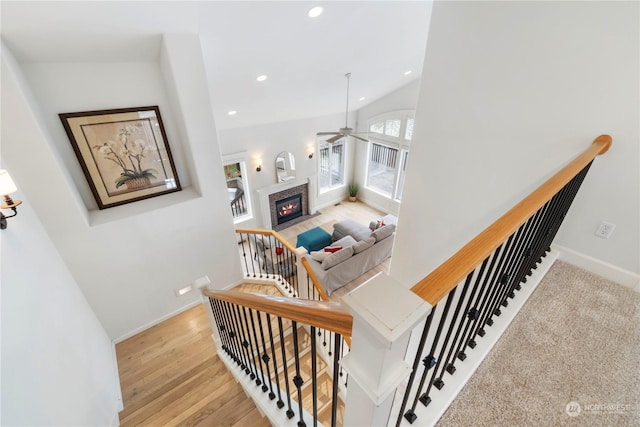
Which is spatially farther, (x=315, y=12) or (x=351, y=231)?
(x=351, y=231)

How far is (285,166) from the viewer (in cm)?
772

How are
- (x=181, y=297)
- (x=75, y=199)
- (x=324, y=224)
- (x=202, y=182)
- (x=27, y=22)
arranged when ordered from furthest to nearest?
1. (x=324, y=224)
2. (x=181, y=297)
3. (x=202, y=182)
4. (x=75, y=199)
5. (x=27, y=22)

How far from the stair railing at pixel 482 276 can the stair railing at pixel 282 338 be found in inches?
9.8

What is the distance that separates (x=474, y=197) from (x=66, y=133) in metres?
3.91

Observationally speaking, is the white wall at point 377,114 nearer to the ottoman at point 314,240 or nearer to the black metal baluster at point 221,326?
the ottoman at point 314,240

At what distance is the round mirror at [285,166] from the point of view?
7.49m

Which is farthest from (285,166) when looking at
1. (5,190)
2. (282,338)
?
(282,338)

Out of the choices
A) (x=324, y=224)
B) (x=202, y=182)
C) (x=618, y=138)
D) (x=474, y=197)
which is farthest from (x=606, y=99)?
(x=324, y=224)

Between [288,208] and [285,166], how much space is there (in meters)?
1.24

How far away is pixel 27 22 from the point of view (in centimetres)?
198

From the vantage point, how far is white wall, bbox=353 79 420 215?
7156 mm

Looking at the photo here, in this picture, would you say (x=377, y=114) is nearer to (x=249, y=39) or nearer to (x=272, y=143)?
(x=272, y=143)

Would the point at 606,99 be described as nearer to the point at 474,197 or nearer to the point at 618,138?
the point at 618,138

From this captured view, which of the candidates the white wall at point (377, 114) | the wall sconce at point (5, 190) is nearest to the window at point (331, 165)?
the white wall at point (377, 114)
